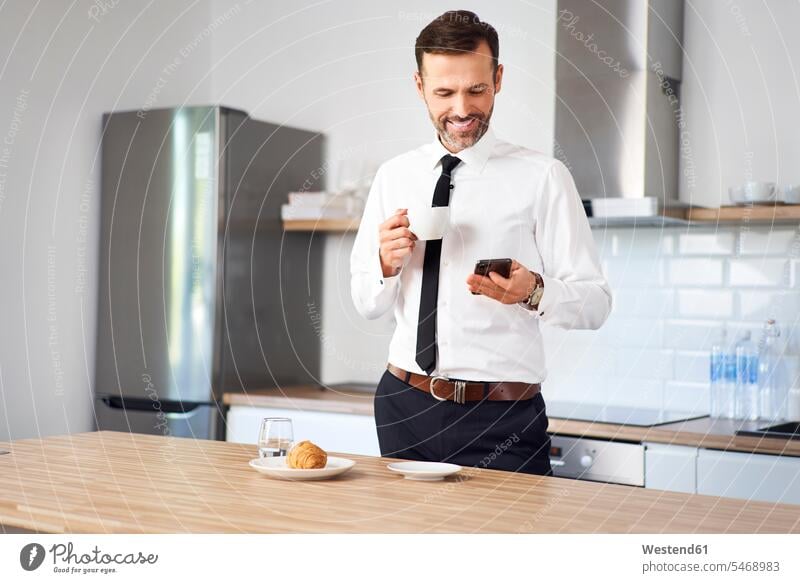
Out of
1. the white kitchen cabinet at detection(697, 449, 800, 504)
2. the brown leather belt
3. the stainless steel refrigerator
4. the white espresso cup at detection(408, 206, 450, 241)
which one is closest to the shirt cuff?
the white espresso cup at detection(408, 206, 450, 241)

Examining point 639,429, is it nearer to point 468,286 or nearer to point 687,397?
point 687,397

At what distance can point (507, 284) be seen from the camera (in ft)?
7.18

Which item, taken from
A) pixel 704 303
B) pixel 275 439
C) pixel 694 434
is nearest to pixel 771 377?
pixel 704 303

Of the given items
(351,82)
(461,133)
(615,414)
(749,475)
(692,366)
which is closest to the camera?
(461,133)

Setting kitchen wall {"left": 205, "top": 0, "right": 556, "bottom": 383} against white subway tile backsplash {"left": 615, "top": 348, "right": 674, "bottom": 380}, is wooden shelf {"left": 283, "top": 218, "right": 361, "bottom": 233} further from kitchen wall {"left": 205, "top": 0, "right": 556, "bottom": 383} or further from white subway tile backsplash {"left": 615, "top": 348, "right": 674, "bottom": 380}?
white subway tile backsplash {"left": 615, "top": 348, "right": 674, "bottom": 380}

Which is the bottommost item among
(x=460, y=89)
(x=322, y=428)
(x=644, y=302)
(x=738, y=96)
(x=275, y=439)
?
(x=322, y=428)

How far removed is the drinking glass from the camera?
2066 mm

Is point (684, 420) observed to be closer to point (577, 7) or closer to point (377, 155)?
point (577, 7)

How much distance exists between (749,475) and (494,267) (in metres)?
1.36

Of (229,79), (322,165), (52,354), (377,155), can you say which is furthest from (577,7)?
(52,354)

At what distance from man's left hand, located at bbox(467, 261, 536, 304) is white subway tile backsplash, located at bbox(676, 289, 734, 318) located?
1619 millimetres

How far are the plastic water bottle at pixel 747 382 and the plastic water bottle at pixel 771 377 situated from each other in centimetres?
2

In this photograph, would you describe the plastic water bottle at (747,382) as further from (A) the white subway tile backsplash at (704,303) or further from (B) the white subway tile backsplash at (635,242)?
(B) the white subway tile backsplash at (635,242)

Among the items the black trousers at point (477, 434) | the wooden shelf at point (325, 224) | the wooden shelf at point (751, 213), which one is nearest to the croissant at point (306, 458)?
the black trousers at point (477, 434)
